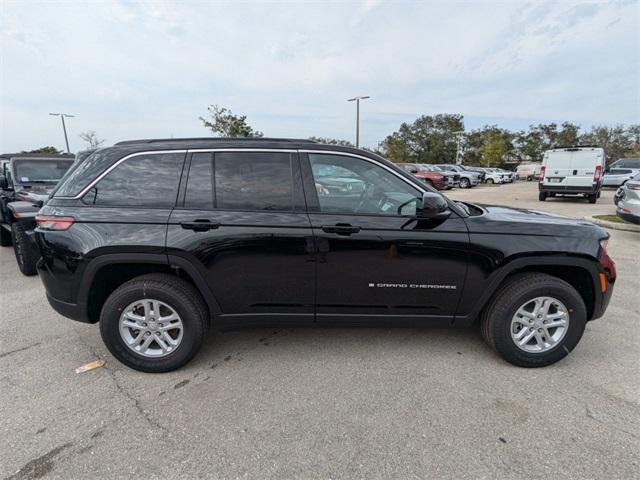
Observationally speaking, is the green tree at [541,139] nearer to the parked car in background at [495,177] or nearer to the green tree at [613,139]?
the green tree at [613,139]

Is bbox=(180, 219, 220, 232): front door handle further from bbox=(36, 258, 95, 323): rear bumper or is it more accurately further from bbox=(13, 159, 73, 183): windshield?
bbox=(13, 159, 73, 183): windshield

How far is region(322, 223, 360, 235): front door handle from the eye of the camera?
256 centimetres

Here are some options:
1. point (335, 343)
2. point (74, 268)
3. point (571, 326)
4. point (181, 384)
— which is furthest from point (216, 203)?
point (571, 326)

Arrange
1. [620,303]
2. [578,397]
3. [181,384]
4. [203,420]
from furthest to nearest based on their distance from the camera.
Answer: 1. [620,303]
2. [181,384]
3. [578,397]
4. [203,420]

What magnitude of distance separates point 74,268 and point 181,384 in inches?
48.4

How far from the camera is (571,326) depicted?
271 cm

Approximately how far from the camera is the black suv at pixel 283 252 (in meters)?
2.57

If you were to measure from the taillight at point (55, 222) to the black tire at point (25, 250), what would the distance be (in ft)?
9.65

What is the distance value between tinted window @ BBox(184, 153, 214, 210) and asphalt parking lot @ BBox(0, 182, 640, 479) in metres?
1.35

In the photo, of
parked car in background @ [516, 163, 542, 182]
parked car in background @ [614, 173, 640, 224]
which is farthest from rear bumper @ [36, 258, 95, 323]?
parked car in background @ [516, 163, 542, 182]

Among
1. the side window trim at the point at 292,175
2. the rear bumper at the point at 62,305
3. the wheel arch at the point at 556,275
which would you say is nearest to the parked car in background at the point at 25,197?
the rear bumper at the point at 62,305

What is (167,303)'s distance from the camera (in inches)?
103

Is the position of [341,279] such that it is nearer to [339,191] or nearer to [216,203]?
[339,191]

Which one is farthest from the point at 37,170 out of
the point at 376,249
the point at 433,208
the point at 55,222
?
the point at 433,208
